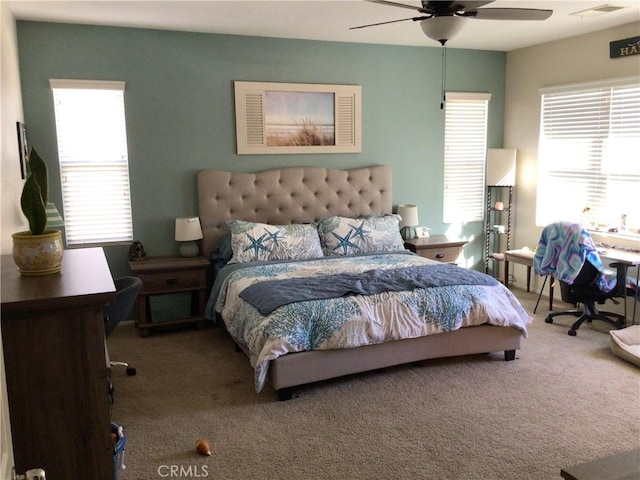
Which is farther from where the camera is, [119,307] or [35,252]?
[119,307]

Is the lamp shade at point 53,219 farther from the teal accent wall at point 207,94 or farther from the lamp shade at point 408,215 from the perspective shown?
the lamp shade at point 408,215

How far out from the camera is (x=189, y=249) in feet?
15.8

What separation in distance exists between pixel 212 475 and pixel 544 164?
4639mm

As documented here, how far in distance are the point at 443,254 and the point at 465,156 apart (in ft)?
4.21

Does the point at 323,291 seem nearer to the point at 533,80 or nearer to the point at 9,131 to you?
the point at 9,131

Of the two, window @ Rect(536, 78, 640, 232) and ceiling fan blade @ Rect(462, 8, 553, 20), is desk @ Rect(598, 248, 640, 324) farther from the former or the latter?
ceiling fan blade @ Rect(462, 8, 553, 20)

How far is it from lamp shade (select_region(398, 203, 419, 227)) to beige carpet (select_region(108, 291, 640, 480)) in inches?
72.7

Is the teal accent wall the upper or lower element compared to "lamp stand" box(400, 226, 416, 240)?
upper

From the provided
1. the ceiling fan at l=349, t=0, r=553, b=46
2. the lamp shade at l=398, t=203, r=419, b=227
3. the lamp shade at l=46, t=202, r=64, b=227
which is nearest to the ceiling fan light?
the ceiling fan at l=349, t=0, r=553, b=46

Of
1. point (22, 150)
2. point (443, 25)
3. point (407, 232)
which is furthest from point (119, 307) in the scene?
point (407, 232)

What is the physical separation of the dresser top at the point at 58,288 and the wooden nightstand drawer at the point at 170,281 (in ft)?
6.96

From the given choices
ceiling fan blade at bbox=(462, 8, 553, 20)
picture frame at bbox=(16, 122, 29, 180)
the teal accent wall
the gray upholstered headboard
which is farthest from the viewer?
the gray upholstered headboard

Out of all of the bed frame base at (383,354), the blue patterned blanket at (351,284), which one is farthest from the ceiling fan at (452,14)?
the bed frame base at (383,354)

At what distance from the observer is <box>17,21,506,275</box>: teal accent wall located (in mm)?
4395
